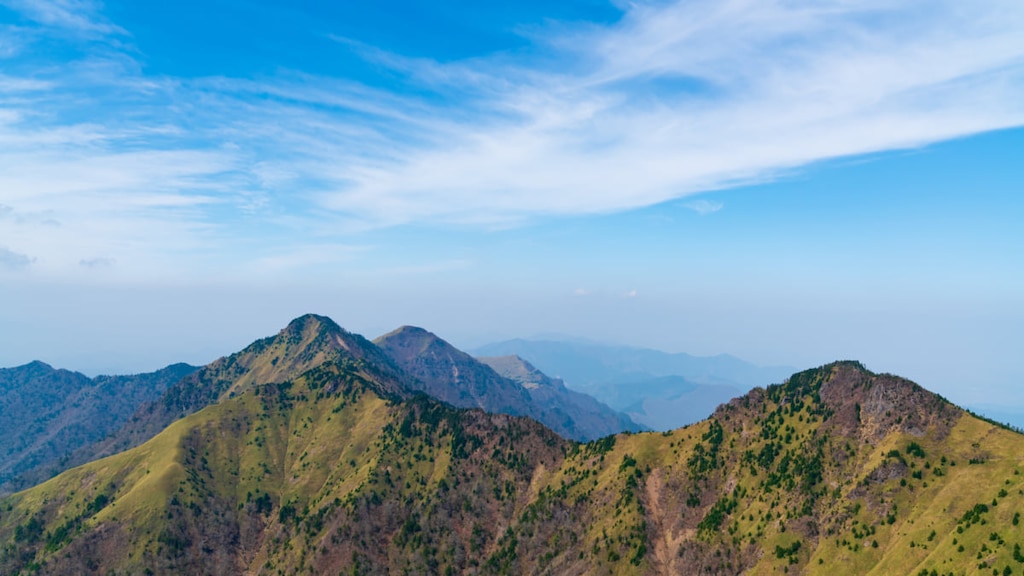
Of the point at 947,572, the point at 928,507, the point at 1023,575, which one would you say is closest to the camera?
the point at 1023,575

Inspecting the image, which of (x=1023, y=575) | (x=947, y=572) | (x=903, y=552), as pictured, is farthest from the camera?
(x=903, y=552)

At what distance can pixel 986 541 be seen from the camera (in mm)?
166125

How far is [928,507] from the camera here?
198000mm

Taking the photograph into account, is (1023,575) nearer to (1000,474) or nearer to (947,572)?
(947,572)

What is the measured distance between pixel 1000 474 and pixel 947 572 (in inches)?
2144

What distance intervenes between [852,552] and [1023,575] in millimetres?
56561

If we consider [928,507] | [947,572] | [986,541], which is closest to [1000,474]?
[928,507]

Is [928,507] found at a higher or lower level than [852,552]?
higher

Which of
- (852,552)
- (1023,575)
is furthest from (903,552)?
(1023,575)

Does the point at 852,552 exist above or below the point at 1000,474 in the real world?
below

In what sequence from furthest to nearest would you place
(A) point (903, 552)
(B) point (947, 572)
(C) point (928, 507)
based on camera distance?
(C) point (928, 507)
(A) point (903, 552)
(B) point (947, 572)

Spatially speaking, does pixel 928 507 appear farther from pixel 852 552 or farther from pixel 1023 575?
pixel 1023 575

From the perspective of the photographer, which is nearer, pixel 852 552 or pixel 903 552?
pixel 903 552

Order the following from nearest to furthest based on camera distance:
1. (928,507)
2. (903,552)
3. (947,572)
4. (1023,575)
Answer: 1. (1023,575)
2. (947,572)
3. (903,552)
4. (928,507)
